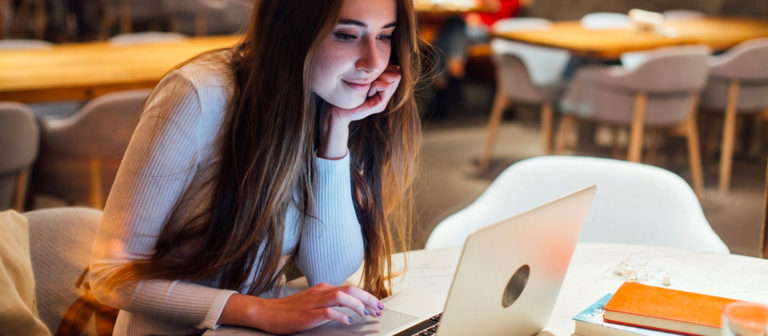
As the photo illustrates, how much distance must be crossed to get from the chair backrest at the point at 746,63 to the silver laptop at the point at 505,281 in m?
3.42

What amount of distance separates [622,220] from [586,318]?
3.07ft

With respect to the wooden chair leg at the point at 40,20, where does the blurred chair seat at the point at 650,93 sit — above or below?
above

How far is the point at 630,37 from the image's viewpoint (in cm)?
479

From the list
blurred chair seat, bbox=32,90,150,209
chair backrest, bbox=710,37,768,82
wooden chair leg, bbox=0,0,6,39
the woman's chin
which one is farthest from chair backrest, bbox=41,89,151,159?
wooden chair leg, bbox=0,0,6,39

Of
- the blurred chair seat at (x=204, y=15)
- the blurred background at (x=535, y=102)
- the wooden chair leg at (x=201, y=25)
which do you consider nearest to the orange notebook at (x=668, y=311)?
the blurred background at (x=535, y=102)

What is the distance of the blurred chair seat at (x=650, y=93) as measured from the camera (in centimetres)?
395

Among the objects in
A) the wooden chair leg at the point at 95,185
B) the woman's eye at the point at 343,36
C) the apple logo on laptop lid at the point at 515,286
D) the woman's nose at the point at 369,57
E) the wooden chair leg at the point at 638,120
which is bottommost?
the wooden chair leg at the point at 95,185

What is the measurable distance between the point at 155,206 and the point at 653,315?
764 mm

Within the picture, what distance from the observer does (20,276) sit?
1.37 metres

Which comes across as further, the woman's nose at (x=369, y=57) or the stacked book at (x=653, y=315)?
the woman's nose at (x=369, y=57)

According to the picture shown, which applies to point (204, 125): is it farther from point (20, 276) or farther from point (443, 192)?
point (443, 192)

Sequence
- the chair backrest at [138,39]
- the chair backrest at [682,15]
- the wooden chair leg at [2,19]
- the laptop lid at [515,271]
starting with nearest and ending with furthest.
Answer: the laptop lid at [515,271] < the chair backrest at [138,39] < the chair backrest at [682,15] < the wooden chair leg at [2,19]

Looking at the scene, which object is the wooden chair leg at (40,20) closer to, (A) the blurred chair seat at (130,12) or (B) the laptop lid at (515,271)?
(A) the blurred chair seat at (130,12)

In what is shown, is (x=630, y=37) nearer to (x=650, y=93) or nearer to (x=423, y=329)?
(x=650, y=93)
